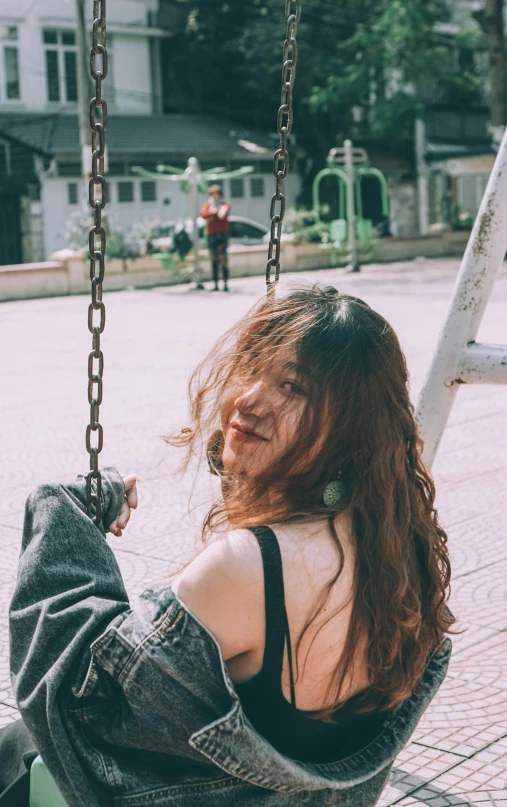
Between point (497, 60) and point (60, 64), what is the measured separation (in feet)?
40.2

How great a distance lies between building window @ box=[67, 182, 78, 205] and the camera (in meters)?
30.6

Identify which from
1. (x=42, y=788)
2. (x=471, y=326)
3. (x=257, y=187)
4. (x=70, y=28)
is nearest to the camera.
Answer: (x=42, y=788)

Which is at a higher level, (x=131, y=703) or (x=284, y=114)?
(x=284, y=114)

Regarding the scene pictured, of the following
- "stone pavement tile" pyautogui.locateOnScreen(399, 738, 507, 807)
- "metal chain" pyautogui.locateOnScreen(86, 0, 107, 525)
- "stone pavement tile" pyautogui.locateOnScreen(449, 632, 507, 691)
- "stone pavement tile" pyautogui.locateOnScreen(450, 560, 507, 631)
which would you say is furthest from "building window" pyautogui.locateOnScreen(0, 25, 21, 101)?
"stone pavement tile" pyautogui.locateOnScreen(399, 738, 507, 807)

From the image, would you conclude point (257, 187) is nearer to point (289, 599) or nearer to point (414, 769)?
point (414, 769)

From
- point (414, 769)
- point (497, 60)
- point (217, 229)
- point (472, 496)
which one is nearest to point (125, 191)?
point (497, 60)

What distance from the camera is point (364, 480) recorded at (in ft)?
5.36

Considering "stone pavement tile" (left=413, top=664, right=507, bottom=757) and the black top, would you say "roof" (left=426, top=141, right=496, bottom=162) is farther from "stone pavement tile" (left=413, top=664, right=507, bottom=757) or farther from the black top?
the black top

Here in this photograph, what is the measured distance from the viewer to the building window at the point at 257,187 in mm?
34469

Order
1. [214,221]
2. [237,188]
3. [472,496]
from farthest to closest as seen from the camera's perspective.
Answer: [237,188], [214,221], [472,496]

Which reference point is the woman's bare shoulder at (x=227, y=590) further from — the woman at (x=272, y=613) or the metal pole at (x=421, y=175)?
the metal pole at (x=421, y=175)

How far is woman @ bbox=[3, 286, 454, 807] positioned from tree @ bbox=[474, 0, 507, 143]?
2699 centimetres

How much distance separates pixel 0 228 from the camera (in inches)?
1197

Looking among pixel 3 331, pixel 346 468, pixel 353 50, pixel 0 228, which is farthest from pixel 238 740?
pixel 353 50
